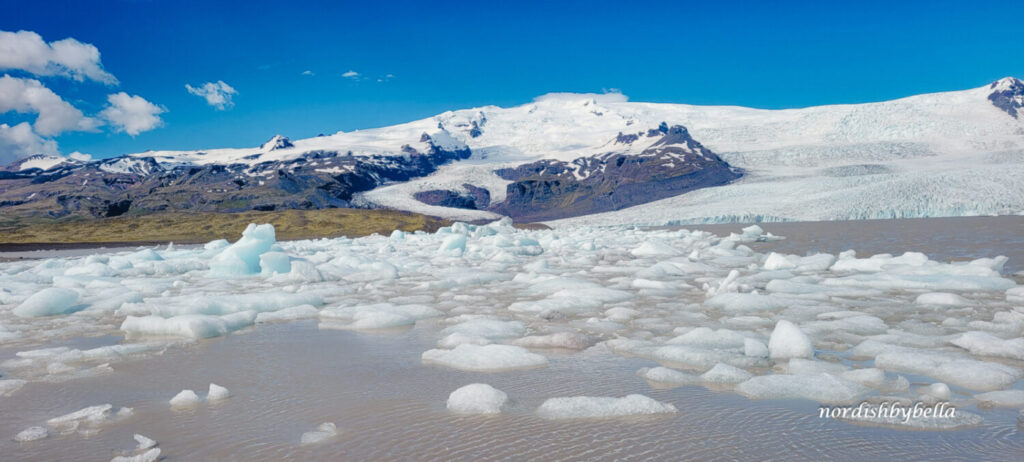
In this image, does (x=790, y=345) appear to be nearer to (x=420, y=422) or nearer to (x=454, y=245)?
(x=420, y=422)

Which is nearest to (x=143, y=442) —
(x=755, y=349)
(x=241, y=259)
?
(x=755, y=349)

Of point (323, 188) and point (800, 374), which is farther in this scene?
point (323, 188)

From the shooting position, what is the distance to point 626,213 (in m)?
66.6

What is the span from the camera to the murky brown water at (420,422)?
3.06 metres

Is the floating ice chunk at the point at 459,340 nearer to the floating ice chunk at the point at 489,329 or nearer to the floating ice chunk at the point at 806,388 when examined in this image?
the floating ice chunk at the point at 489,329

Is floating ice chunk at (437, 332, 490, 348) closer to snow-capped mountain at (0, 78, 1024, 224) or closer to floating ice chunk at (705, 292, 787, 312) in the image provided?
floating ice chunk at (705, 292, 787, 312)

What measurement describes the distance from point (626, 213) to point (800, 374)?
63303 mm

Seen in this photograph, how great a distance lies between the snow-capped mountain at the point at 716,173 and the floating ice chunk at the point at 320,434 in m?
48.2

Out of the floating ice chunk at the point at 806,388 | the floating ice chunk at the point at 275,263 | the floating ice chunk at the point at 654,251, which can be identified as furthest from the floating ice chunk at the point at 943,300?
the floating ice chunk at the point at 275,263

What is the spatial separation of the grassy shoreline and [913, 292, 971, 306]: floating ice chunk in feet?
153

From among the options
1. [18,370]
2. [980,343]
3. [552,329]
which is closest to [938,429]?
[980,343]

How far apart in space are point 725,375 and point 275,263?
11.1 meters

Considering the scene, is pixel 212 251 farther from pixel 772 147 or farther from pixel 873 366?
pixel 772 147

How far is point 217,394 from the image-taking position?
411cm
